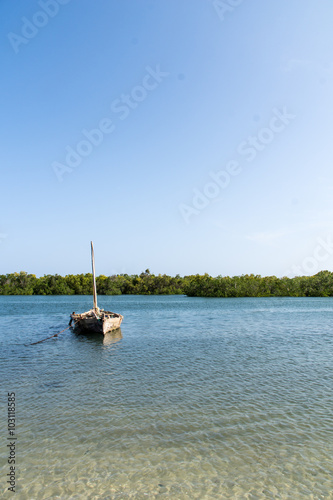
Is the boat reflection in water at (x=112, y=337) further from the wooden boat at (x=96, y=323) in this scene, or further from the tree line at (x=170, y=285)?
the tree line at (x=170, y=285)

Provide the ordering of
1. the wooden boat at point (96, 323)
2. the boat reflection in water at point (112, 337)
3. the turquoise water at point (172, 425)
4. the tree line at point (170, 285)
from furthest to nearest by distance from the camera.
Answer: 1. the tree line at point (170, 285)
2. the wooden boat at point (96, 323)
3. the boat reflection in water at point (112, 337)
4. the turquoise water at point (172, 425)

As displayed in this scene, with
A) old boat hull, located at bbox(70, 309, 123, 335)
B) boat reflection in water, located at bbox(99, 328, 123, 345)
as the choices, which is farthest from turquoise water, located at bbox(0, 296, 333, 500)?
old boat hull, located at bbox(70, 309, 123, 335)

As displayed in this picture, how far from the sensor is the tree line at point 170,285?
373 ft

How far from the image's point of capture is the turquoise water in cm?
669

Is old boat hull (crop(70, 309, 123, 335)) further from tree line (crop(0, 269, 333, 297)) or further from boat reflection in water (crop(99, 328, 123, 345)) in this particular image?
tree line (crop(0, 269, 333, 297))

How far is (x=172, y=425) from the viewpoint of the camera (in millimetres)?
9430

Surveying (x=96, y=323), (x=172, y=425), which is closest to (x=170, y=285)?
(x=96, y=323)

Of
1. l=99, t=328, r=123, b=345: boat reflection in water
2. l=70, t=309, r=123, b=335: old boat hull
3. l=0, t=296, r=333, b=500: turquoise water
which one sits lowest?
Result: l=99, t=328, r=123, b=345: boat reflection in water

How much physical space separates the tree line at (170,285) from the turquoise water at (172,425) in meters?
99.6

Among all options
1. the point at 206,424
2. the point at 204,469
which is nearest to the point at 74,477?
the point at 204,469

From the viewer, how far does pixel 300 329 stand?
31641mm

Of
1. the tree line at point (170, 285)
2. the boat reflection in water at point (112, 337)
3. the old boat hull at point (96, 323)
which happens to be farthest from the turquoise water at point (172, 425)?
the tree line at point (170, 285)

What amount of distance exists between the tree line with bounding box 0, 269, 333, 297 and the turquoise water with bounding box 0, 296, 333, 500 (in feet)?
327

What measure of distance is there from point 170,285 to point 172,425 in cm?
14558
